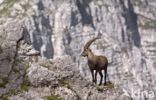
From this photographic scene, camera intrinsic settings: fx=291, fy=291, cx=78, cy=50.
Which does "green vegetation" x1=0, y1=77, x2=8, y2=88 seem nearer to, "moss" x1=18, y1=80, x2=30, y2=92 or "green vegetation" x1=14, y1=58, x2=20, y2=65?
"moss" x1=18, y1=80, x2=30, y2=92

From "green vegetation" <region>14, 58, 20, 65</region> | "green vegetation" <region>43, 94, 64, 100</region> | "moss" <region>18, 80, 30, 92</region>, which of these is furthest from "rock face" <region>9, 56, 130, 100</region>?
"green vegetation" <region>14, 58, 20, 65</region>

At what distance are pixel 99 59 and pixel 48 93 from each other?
7.21 m

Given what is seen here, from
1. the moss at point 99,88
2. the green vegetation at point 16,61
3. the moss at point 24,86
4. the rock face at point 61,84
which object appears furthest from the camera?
the moss at point 99,88

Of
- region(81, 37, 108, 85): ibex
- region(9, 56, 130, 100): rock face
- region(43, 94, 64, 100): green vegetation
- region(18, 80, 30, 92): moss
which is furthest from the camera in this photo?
region(81, 37, 108, 85): ibex

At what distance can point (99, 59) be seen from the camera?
27.1 metres

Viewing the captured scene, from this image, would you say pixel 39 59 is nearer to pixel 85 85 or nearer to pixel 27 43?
pixel 27 43

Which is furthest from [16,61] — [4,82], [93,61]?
[93,61]

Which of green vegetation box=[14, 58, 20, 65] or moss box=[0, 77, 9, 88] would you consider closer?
moss box=[0, 77, 9, 88]

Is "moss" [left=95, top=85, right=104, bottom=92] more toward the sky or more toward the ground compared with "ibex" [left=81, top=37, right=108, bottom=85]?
more toward the ground

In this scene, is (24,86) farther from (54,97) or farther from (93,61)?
(93,61)

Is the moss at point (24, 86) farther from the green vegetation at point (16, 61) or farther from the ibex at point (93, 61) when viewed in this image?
the ibex at point (93, 61)

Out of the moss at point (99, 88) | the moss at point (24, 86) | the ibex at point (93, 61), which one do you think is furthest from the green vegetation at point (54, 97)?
the ibex at point (93, 61)

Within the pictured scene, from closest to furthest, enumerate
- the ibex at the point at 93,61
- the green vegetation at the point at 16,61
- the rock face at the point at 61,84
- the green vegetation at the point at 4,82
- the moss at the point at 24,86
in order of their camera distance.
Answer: the green vegetation at the point at 4,82 → the moss at the point at 24,86 → the rock face at the point at 61,84 → the green vegetation at the point at 16,61 → the ibex at the point at 93,61

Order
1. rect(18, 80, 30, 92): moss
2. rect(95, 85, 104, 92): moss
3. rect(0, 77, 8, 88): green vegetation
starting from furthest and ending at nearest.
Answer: rect(95, 85, 104, 92): moss, rect(18, 80, 30, 92): moss, rect(0, 77, 8, 88): green vegetation
